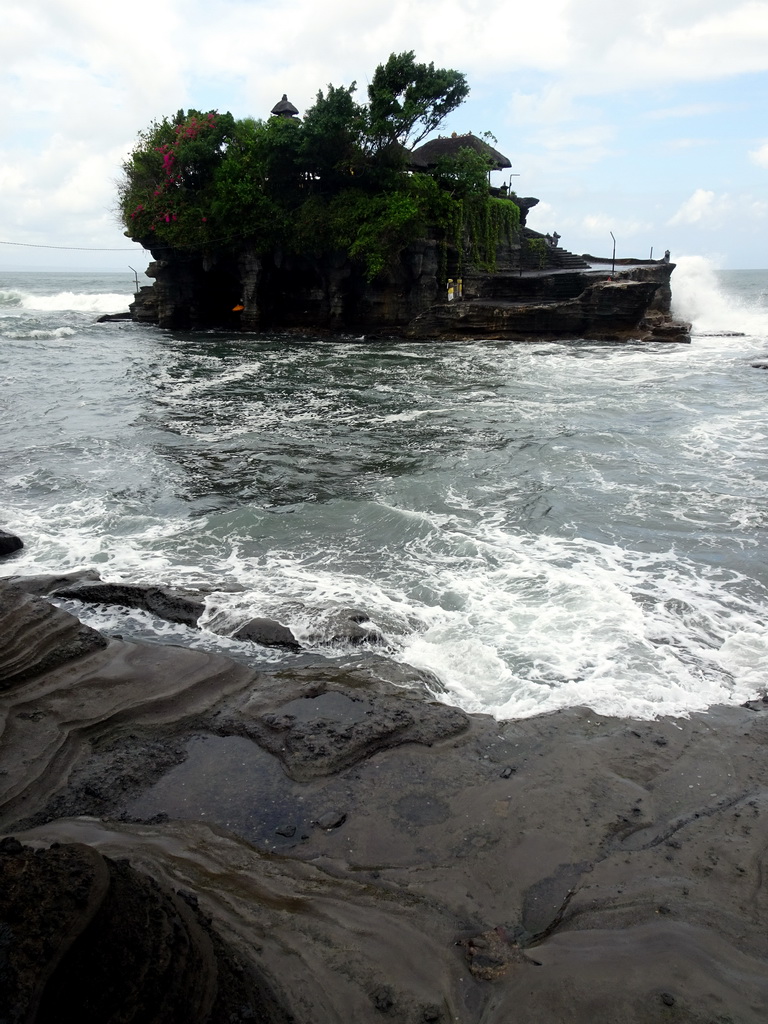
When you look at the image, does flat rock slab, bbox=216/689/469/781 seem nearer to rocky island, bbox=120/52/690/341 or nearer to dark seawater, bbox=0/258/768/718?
dark seawater, bbox=0/258/768/718

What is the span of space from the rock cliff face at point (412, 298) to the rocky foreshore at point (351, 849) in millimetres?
23282

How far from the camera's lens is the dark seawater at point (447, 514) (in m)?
5.89

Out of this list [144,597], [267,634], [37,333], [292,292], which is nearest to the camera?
[267,634]

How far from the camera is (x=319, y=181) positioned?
90.5 ft

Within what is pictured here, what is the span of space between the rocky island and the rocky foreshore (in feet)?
74.6

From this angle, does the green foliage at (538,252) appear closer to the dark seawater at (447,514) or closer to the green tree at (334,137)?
the green tree at (334,137)

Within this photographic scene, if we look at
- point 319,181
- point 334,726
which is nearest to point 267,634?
point 334,726

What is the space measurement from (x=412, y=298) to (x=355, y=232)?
3494 millimetres

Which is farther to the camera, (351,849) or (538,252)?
(538,252)

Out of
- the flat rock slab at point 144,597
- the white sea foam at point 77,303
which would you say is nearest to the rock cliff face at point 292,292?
the white sea foam at point 77,303

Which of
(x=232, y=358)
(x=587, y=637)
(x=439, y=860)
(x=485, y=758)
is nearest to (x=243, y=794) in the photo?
(x=439, y=860)

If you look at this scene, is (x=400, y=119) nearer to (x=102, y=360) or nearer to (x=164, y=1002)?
(x=102, y=360)

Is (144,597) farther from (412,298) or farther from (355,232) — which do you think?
(412,298)

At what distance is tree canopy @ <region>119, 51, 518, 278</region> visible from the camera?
25641 mm
